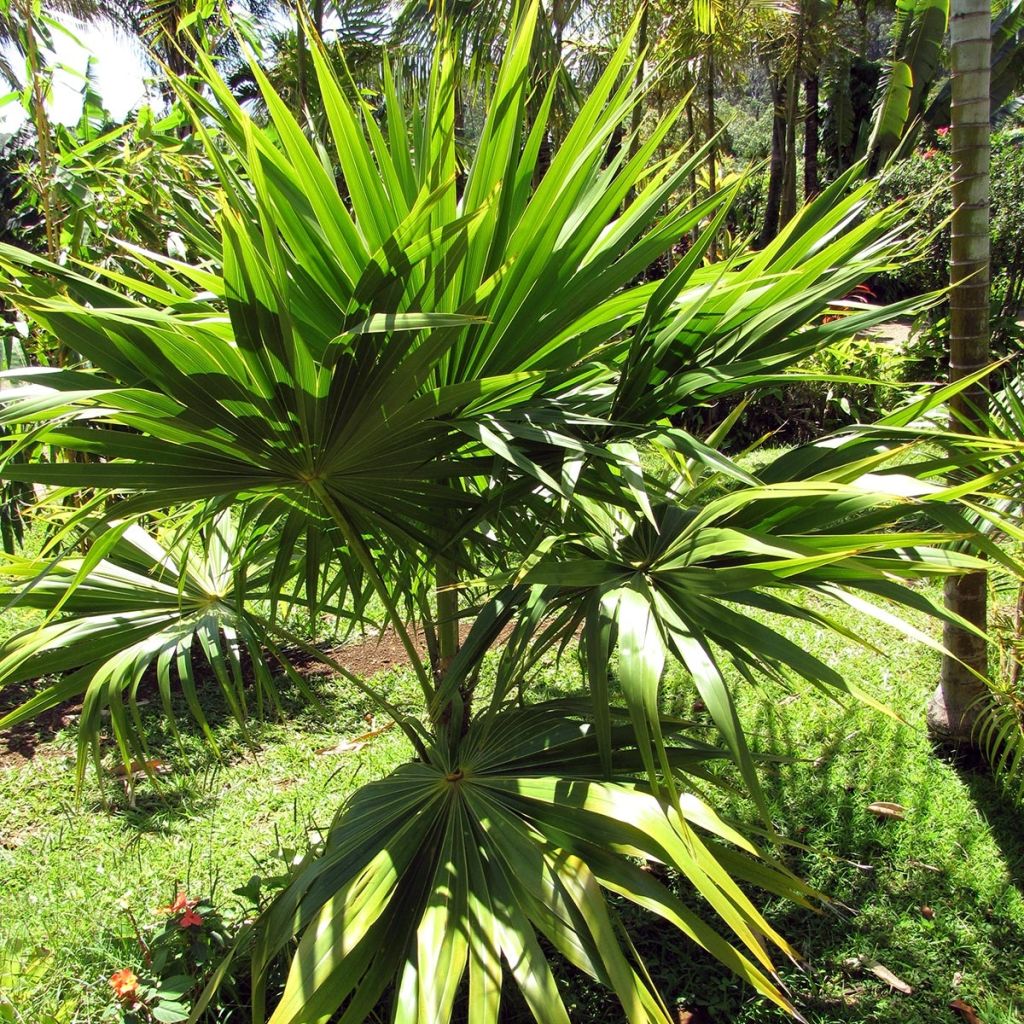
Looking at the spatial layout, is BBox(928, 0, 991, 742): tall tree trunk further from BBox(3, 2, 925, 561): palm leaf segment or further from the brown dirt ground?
the brown dirt ground

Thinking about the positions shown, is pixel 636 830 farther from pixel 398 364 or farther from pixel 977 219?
pixel 977 219

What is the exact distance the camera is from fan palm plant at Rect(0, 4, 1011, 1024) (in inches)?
58.2

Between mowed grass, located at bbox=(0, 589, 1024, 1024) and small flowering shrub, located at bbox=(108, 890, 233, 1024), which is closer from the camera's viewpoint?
small flowering shrub, located at bbox=(108, 890, 233, 1024)

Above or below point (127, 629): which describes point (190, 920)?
below

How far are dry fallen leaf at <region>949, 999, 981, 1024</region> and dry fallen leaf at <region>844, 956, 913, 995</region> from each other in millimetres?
109

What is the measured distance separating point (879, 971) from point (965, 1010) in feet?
0.72

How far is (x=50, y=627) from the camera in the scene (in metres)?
2.18

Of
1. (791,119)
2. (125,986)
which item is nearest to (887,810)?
(125,986)

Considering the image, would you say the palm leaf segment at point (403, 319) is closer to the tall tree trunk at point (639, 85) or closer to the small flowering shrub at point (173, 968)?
the tall tree trunk at point (639, 85)

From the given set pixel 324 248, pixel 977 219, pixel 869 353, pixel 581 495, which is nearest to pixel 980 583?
pixel 977 219

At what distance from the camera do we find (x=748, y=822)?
10.00 ft

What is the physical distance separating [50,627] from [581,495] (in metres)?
1.41

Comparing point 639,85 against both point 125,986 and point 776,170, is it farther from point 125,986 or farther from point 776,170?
point 776,170

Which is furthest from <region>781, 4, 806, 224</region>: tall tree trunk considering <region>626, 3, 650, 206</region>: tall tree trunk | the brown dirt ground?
the brown dirt ground
